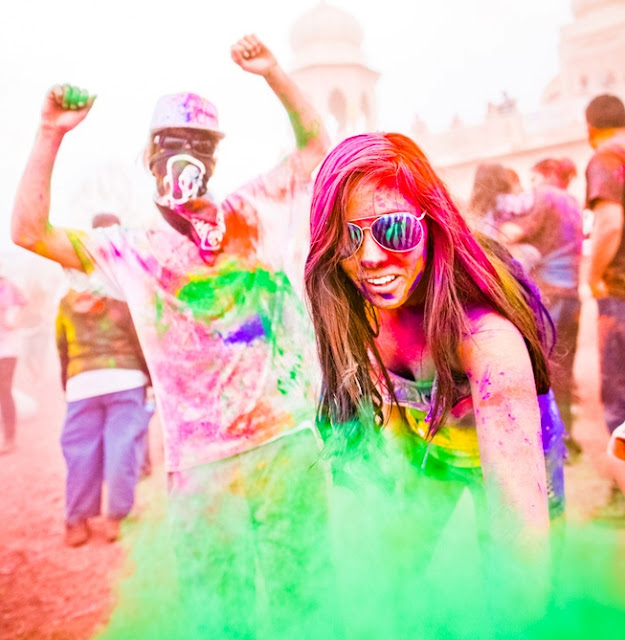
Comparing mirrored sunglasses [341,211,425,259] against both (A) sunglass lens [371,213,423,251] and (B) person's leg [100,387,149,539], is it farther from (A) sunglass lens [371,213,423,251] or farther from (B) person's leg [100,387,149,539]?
(B) person's leg [100,387,149,539]

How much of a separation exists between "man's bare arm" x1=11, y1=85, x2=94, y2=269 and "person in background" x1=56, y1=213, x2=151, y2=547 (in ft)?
0.44

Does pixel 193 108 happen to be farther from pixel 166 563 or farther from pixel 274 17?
pixel 166 563

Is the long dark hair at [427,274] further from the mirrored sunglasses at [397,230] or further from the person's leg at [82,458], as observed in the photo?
the person's leg at [82,458]

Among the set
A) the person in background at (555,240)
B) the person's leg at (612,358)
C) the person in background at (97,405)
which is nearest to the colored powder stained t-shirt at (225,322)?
the person in background at (97,405)

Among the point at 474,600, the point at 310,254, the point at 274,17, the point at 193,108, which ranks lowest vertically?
the point at 474,600

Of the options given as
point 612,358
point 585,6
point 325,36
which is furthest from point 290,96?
point 612,358

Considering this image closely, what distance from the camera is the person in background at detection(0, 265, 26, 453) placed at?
1.64 meters

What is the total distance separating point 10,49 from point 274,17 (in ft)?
2.31

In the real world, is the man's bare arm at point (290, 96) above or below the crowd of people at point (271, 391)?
above

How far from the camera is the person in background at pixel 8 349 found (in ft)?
5.38

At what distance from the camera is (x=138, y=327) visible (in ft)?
5.22

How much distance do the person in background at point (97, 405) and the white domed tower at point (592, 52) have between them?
4.63ft

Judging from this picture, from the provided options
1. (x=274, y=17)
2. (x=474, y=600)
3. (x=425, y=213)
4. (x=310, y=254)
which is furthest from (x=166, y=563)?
(x=274, y=17)

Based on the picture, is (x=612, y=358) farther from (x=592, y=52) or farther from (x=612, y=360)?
(x=592, y=52)
